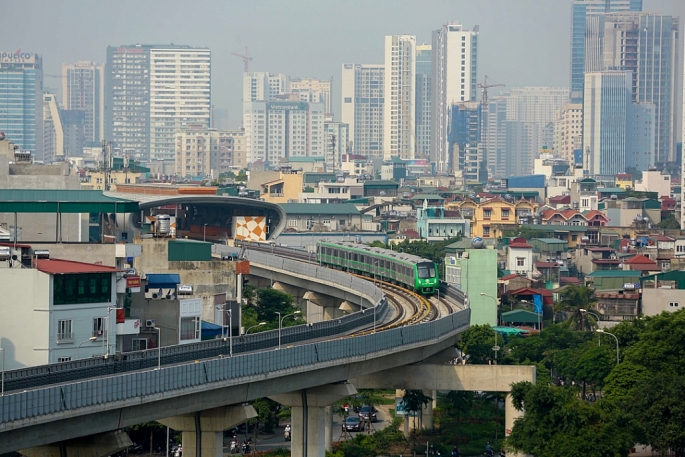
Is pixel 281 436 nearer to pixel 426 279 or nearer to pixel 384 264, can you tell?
pixel 426 279

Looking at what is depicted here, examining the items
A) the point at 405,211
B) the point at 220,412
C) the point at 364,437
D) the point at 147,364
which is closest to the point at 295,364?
the point at 220,412

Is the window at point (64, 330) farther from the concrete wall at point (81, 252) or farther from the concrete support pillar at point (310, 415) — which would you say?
the concrete wall at point (81, 252)

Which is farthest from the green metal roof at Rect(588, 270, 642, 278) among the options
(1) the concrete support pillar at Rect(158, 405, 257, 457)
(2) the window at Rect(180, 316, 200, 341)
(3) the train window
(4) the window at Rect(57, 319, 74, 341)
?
(4) the window at Rect(57, 319, 74, 341)

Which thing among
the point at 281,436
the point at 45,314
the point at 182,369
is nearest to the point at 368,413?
the point at 281,436

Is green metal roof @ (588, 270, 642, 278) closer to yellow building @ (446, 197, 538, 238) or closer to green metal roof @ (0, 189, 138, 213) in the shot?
yellow building @ (446, 197, 538, 238)

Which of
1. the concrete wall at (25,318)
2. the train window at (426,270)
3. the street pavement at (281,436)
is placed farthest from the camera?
the train window at (426,270)

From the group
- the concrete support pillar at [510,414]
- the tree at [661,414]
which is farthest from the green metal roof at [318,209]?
the tree at [661,414]

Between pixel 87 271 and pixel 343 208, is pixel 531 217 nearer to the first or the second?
pixel 343 208
